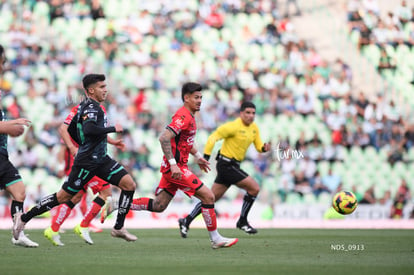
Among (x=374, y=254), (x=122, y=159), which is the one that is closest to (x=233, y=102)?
(x=122, y=159)

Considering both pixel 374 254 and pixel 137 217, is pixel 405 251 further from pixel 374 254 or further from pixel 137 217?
pixel 137 217

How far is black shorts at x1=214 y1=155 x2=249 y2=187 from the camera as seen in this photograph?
49.0 ft

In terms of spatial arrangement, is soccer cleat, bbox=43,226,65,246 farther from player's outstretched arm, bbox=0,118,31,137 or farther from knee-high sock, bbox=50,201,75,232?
Result: player's outstretched arm, bbox=0,118,31,137

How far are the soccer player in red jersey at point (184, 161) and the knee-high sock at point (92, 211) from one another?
130cm

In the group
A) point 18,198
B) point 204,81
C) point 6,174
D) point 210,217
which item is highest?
point 204,81

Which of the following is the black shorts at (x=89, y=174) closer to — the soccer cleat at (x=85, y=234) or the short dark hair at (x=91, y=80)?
the short dark hair at (x=91, y=80)

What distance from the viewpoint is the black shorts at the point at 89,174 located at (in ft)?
35.9

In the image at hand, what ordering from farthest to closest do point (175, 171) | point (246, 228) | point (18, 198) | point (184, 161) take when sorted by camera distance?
1. point (246, 228)
2. point (184, 161)
3. point (18, 198)
4. point (175, 171)

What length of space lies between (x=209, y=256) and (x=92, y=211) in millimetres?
3087

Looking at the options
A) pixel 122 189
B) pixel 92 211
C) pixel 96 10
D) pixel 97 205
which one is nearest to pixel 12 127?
pixel 122 189

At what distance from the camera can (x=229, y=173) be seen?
49.2 ft

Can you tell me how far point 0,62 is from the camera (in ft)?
30.5

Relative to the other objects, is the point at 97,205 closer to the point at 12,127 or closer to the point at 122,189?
the point at 122,189

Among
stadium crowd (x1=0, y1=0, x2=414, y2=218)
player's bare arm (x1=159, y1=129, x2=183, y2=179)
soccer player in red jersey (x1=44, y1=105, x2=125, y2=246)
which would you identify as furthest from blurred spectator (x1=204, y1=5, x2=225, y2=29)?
player's bare arm (x1=159, y1=129, x2=183, y2=179)
